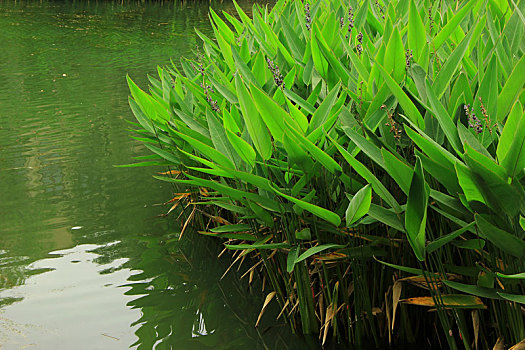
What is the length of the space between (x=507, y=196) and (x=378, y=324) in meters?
0.84

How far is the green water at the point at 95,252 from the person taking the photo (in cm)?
223

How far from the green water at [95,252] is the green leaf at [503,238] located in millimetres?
1031

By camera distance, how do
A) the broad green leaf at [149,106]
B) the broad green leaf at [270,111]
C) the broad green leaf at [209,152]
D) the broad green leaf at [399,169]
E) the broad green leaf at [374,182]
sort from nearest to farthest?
the broad green leaf at [399,169] → the broad green leaf at [374,182] → the broad green leaf at [270,111] → the broad green leaf at [209,152] → the broad green leaf at [149,106]

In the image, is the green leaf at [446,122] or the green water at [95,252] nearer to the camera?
the green leaf at [446,122]

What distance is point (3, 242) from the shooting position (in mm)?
3066

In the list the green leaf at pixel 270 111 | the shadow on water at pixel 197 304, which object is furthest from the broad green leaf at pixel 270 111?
the shadow on water at pixel 197 304

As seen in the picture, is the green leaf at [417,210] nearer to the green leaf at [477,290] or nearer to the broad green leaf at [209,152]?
the green leaf at [477,290]

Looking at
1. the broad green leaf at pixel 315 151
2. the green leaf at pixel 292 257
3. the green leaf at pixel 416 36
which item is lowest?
the green leaf at pixel 292 257

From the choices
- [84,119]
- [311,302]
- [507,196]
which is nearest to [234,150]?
[311,302]

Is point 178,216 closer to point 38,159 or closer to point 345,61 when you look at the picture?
point 345,61

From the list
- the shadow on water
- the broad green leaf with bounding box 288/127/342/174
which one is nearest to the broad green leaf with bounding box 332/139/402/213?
the broad green leaf with bounding box 288/127/342/174

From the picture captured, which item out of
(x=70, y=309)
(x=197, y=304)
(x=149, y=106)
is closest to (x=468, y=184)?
(x=197, y=304)

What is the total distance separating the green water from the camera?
87.8 inches

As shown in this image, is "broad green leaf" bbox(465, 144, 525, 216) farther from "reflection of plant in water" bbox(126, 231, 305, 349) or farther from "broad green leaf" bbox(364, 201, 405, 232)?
"reflection of plant in water" bbox(126, 231, 305, 349)
